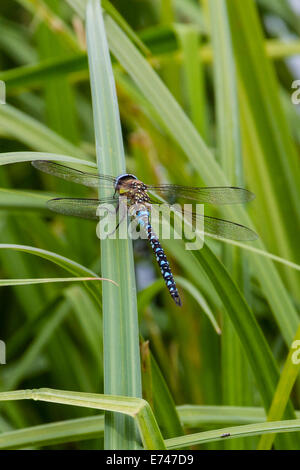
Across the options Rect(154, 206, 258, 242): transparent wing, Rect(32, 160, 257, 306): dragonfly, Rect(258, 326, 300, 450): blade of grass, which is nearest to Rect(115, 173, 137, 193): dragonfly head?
Rect(32, 160, 257, 306): dragonfly

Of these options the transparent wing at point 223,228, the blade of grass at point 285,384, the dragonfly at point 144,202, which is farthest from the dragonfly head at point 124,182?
the blade of grass at point 285,384

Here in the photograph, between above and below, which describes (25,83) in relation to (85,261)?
above

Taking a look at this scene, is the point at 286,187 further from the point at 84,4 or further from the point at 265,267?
the point at 84,4

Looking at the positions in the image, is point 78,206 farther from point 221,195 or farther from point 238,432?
point 238,432

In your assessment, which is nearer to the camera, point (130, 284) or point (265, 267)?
point (130, 284)

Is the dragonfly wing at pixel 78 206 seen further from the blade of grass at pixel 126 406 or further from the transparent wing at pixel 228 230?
the blade of grass at pixel 126 406

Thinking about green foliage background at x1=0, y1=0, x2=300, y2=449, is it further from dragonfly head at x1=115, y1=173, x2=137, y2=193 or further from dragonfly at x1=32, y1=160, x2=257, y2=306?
dragonfly head at x1=115, y1=173, x2=137, y2=193

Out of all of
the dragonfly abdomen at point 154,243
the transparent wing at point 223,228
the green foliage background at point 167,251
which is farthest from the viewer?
the dragonfly abdomen at point 154,243
